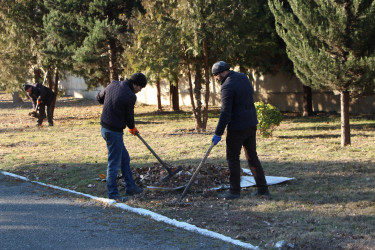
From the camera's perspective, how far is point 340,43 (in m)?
10.2

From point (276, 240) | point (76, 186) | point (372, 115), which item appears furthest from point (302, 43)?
point (372, 115)

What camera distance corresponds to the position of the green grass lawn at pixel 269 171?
5039 millimetres

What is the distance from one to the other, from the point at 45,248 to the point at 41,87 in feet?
41.5

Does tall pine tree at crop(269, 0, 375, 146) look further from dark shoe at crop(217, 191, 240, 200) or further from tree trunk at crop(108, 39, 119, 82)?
tree trunk at crop(108, 39, 119, 82)

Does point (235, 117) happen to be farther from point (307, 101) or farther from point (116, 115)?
point (307, 101)

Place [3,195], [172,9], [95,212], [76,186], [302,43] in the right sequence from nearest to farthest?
[95,212] → [3,195] → [76,186] → [302,43] → [172,9]

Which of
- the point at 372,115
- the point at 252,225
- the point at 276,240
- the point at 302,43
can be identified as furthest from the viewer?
the point at 372,115

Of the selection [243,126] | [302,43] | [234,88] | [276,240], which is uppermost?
[302,43]

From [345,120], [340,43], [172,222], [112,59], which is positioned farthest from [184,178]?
[112,59]

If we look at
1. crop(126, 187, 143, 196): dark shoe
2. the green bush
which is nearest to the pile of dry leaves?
crop(126, 187, 143, 196): dark shoe

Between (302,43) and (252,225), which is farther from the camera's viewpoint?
(302,43)

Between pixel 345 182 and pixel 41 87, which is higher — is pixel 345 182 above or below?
below

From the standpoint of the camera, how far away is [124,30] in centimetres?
1653

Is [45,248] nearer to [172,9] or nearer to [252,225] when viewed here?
[252,225]
